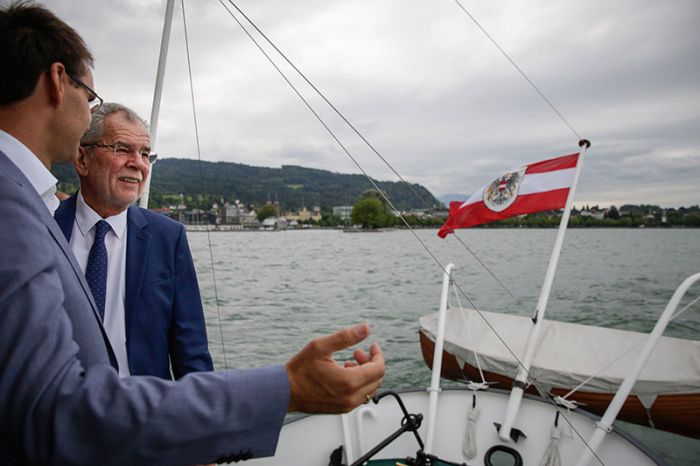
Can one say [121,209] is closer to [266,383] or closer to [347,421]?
[266,383]

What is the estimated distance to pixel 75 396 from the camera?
60cm

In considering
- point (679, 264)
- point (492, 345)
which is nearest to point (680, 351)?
point (492, 345)

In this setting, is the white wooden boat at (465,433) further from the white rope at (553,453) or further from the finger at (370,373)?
the finger at (370,373)

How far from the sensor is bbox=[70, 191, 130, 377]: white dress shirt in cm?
174

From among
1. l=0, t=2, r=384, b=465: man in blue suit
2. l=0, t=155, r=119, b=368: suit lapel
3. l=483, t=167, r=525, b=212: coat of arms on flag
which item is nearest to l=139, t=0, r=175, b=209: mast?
l=0, t=2, r=384, b=465: man in blue suit

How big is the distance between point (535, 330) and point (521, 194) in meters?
2.07

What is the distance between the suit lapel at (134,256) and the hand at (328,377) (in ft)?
4.18

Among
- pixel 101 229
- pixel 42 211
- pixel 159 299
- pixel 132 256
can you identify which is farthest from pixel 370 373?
pixel 101 229

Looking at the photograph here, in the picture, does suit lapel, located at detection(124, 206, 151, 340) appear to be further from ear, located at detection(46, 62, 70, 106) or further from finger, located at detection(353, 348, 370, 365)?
finger, located at detection(353, 348, 370, 365)

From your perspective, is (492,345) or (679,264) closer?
(492,345)

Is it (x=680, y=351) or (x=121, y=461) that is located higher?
(x=121, y=461)

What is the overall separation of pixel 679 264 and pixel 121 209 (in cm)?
4514

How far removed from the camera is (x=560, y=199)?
525cm

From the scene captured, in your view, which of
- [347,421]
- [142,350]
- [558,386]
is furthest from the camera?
[558,386]
